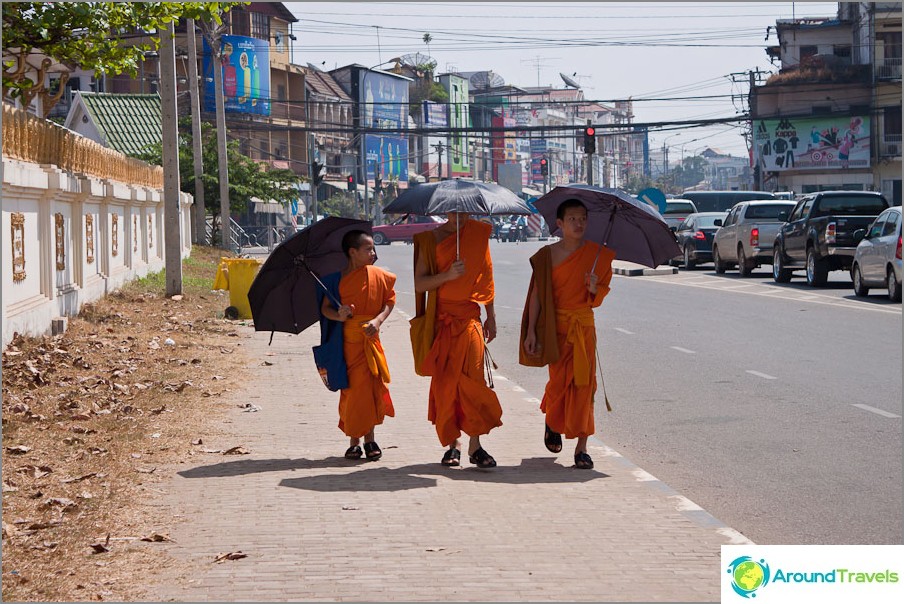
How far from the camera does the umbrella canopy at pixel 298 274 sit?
28.9 ft

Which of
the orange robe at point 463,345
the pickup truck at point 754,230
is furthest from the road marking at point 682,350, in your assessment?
the pickup truck at point 754,230

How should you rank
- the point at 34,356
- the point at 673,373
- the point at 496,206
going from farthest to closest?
1. the point at 673,373
2. the point at 34,356
3. the point at 496,206

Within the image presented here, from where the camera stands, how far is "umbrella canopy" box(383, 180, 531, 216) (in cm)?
815

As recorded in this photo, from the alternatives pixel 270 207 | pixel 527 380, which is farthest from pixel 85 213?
pixel 270 207

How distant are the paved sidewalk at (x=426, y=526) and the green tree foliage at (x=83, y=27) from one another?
5847 mm

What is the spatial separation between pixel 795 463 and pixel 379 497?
3.07m

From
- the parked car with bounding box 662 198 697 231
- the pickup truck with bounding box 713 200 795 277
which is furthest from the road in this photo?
the parked car with bounding box 662 198 697 231

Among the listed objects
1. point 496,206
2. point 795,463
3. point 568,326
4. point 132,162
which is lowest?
point 795,463

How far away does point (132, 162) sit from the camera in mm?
25625

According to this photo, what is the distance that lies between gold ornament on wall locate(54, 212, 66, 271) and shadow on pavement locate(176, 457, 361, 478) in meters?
8.66

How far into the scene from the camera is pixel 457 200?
322 inches

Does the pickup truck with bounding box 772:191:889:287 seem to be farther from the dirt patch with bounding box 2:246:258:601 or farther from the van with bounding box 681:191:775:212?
the van with bounding box 681:191:775:212

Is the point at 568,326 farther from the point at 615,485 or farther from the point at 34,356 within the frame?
the point at 34,356

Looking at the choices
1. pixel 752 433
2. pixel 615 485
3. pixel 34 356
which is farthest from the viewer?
pixel 34 356
